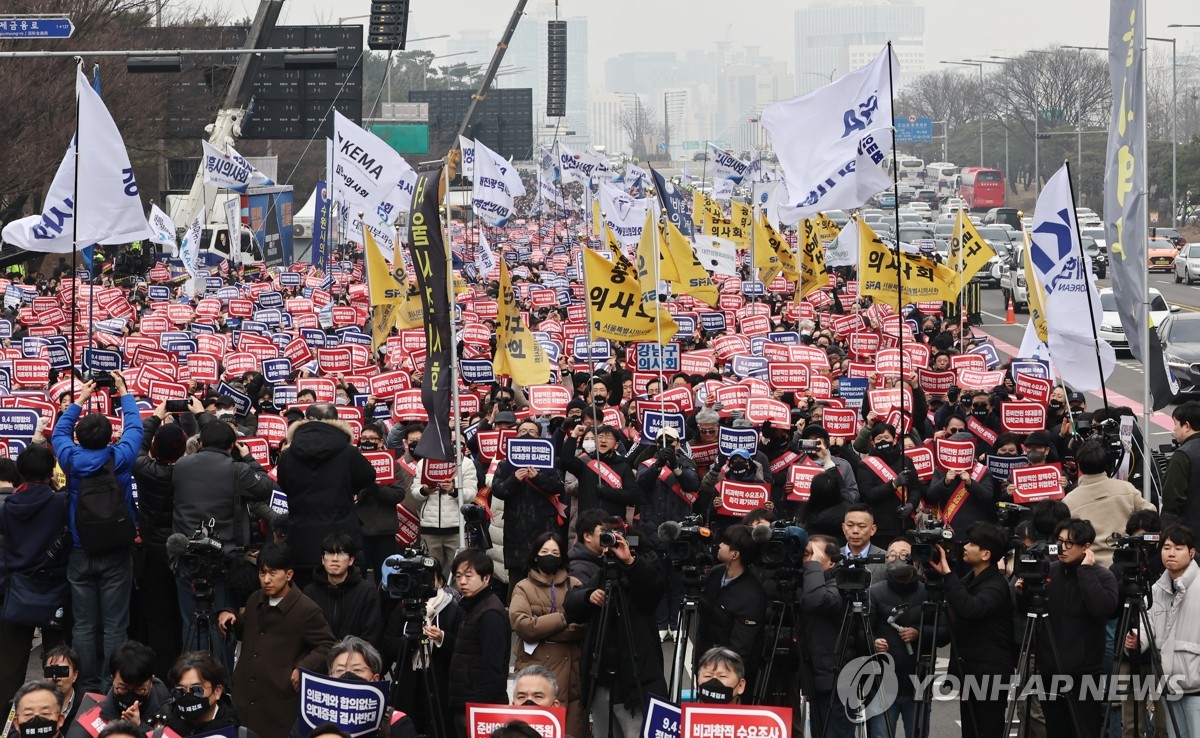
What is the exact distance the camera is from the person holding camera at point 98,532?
31.8 feet

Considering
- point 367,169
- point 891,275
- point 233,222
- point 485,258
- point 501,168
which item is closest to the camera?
point 891,275

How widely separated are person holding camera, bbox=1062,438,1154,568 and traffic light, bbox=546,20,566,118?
46904mm

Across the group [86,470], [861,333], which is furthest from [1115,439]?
[861,333]

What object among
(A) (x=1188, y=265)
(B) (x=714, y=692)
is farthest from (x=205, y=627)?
(A) (x=1188, y=265)

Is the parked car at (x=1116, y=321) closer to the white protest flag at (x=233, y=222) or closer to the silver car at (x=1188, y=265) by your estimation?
the silver car at (x=1188, y=265)

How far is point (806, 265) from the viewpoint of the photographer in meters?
25.3

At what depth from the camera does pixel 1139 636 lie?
26.8 feet

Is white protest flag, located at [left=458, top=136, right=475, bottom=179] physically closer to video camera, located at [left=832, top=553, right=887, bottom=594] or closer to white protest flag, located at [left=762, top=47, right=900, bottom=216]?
white protest flag, located at [left=762, top=47, right=900, bottom=216]

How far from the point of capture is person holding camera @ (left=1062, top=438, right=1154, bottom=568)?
9.77 meters

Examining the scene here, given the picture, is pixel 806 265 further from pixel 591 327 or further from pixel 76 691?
pixel 76 691

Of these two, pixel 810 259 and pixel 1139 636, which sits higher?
pixel 810 259

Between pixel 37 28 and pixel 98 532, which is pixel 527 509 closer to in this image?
pixel 98 532

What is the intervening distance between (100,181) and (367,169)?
1044 centimetres

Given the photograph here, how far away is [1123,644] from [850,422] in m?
6.09
